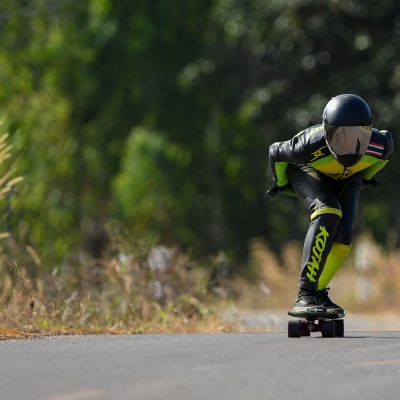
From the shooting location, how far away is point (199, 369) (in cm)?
668

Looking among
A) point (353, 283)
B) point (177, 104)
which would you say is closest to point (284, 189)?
point (353, 283)

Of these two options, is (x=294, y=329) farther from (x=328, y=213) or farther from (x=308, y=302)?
(x=328, y=213)

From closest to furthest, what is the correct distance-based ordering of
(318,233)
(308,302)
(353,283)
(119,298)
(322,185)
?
1. (308,302)
2. (318,233)
3. (322,185)
4. (119,298)
5. (353,283)

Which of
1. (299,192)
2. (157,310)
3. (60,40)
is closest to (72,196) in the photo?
(60,40)

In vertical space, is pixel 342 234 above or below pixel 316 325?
above

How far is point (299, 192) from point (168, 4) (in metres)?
18.2

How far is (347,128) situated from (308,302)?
1307 millimetres

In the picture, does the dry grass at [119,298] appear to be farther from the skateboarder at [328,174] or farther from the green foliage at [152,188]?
the green foliage at [152,188]

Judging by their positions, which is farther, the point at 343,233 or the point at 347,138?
the point at 343,233

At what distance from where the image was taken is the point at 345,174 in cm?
977

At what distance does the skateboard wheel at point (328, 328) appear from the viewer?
30.9 ft

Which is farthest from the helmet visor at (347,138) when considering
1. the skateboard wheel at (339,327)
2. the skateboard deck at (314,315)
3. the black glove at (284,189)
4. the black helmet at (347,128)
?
the skateboard wheel at (339,327)

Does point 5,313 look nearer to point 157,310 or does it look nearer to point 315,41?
point 157,310

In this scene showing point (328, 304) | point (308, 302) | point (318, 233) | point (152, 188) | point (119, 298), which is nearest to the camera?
point (308, 302)
